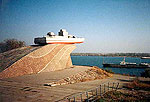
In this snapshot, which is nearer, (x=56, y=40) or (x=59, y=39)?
(x=56, y=40)

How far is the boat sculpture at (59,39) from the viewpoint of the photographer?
2222 cm

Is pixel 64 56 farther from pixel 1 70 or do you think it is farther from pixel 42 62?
pixel 1 70

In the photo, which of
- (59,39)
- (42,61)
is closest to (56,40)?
(59,39)

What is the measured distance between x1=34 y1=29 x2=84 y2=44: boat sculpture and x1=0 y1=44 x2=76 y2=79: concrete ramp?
965 millimetres

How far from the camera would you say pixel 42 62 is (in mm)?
18141

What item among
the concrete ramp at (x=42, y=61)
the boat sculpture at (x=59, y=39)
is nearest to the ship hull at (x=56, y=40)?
the boat sculpture at (x=59, y=39)

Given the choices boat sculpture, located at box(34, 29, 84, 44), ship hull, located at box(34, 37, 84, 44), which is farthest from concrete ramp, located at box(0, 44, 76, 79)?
boat sculpture, located at box(34, 29, 84, 44)

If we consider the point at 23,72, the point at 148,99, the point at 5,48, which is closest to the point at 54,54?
the point at 23,72

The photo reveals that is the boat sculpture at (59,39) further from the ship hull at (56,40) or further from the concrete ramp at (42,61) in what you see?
the concrete ramp at (42,61)

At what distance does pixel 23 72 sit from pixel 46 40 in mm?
7397

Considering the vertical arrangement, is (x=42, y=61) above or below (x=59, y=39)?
below

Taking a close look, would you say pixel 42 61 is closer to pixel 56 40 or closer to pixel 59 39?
pixel 56 40

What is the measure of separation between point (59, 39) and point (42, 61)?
6.50 meters

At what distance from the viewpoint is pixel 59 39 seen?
930 inches
